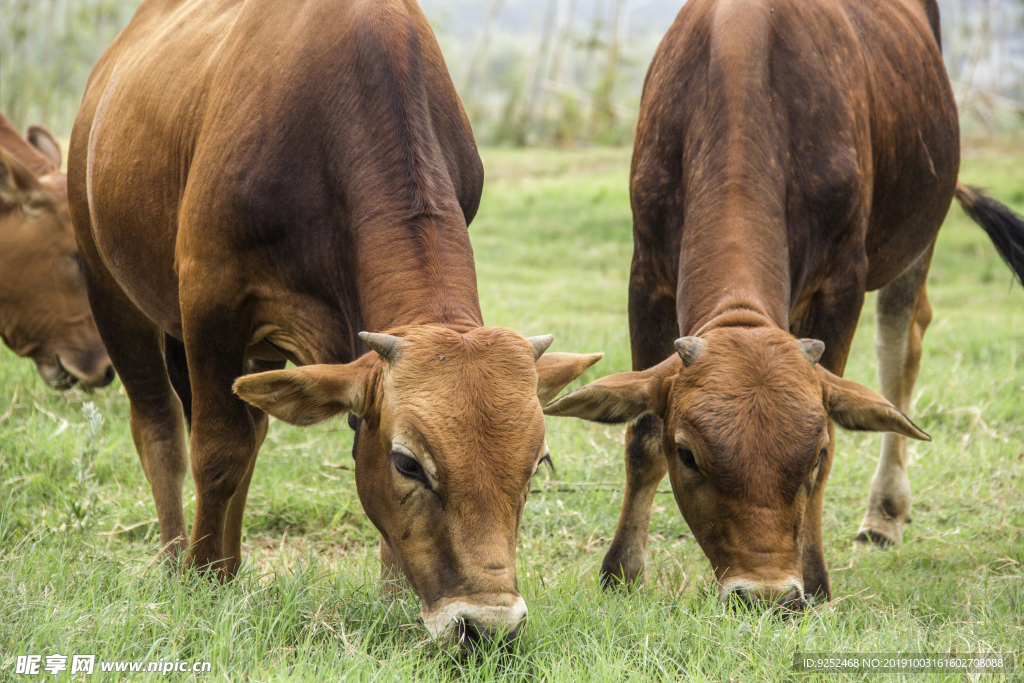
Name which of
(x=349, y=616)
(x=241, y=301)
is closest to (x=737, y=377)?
(x=349, y=616)

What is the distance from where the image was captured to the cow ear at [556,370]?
2992 mm

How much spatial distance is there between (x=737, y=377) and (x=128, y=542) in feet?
8.85

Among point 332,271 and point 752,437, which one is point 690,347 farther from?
point 332,271

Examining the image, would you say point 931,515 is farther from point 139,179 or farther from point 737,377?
point 139,179

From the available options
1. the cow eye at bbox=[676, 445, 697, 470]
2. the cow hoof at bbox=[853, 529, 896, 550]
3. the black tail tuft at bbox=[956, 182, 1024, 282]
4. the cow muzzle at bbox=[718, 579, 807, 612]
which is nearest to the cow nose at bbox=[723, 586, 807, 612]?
the cow muzzle at bbox=[718, 579, 807, 612]

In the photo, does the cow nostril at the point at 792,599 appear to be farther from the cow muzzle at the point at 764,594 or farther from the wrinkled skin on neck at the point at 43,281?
the wrinkled skin on neck at the point at 43,281

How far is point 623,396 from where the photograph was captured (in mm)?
3398

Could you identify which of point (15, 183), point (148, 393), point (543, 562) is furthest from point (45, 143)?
point (543, 562)

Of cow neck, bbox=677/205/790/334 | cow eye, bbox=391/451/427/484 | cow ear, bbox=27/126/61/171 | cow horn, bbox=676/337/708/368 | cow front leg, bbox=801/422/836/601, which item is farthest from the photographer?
cow ear, bbox=27/126/61/171

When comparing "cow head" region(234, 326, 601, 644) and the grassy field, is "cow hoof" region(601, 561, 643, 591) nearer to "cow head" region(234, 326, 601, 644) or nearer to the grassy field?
the grassy field

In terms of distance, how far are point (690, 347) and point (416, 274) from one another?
90cm

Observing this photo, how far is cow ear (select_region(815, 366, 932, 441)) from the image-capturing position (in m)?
3.32

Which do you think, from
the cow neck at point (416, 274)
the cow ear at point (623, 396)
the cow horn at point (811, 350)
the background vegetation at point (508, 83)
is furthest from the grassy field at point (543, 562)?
the background vegetation at point (508, 83)

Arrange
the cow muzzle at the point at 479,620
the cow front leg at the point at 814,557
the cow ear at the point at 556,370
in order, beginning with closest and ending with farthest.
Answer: the cow muzzle at the point at 479,620, the cow ear at the point at 556,370, the cow front leg at the point at 814,557
